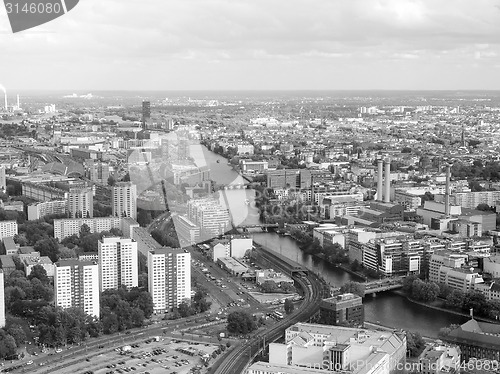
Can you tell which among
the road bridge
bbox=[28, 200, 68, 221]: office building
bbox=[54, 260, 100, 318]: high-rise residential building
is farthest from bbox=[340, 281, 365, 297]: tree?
bbox=[28, 200, 68, 221]: office building

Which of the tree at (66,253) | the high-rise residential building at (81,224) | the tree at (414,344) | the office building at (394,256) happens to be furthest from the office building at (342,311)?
the high-rise residential building at (81,224)

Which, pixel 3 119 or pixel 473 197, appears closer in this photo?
pixel 473 197

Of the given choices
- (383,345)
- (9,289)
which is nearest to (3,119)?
Answer: (9,289)

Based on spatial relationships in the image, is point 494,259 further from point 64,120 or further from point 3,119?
point 64,120

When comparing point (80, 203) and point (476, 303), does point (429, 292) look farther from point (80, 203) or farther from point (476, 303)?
point (80, 203)

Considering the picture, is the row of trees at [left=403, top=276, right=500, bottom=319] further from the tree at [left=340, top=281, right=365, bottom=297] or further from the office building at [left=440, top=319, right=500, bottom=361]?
the office building at [left=440, top=319, right=500, bottom=361]

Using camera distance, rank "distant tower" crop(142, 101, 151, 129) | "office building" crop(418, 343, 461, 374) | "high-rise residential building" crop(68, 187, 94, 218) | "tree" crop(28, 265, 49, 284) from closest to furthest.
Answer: "office building" crop(418, 343, 461, 374) → "tree" crop(28, 265, 49, 284) → "high-rise residential building" crop(68, 187, 94, 218) → "distant tower" crop(142, 101, 151, 129)

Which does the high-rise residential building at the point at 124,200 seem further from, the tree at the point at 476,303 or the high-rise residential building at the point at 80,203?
the tree at the point at 476,303
